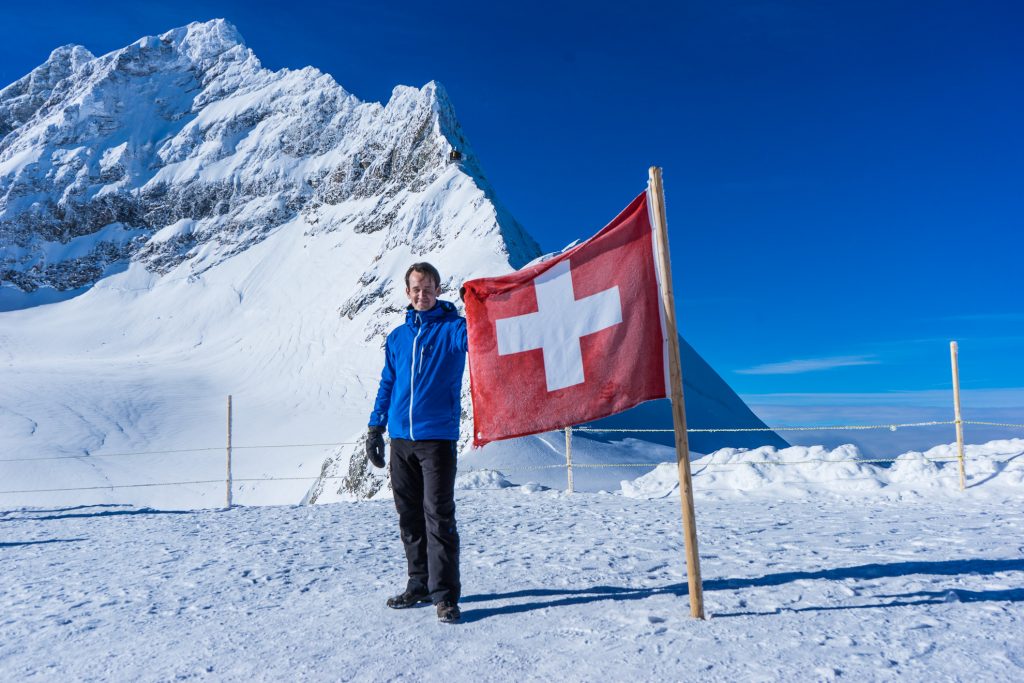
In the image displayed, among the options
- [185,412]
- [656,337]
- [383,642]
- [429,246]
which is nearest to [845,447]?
[656,337]

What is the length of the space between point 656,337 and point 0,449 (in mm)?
29156

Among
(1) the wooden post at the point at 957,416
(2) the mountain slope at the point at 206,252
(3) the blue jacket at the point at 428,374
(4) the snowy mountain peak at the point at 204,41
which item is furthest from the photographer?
(4) the snowy mountain peak at the point at 204,41

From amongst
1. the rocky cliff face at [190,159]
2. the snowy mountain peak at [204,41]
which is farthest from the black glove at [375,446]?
the snowy mountain peak at [204,41]

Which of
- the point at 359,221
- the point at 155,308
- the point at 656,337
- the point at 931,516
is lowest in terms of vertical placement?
the point at 931,516

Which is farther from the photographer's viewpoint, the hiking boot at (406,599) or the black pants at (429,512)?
the hiking boot at (406,599)

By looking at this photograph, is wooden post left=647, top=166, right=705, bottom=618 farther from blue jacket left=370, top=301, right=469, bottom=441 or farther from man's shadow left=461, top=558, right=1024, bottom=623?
blue jacket left=370, top=301, right=469, bottom=441

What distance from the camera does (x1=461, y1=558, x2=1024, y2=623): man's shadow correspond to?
3232 millimetres

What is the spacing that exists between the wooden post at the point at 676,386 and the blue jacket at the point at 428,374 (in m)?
1.09

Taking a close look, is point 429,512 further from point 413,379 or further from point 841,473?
point 841,473

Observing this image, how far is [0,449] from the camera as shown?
24.0 m

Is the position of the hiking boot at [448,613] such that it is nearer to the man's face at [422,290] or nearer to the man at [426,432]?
the man at [426,432]

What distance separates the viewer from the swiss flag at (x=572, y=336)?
3.19 metres

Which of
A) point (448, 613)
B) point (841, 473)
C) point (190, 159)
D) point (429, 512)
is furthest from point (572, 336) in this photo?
point (190, 159)

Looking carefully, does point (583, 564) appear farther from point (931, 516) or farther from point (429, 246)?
point (429, 246)
